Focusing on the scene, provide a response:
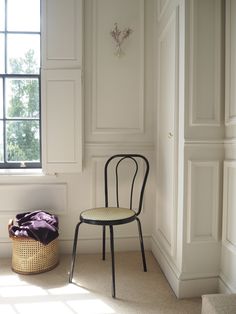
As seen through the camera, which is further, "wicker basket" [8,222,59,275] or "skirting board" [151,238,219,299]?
"wicker basket" [8,222,59,275]

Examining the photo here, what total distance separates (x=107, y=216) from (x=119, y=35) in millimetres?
1573

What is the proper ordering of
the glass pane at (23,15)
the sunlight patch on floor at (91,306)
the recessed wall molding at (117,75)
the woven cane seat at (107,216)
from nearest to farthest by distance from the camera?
1. the sunlight patch on floor at (91,306)
2. the woven cane seat at (107,216)
3. the recessed wall molding at (117,75)
4. the glass pane at (23,15)

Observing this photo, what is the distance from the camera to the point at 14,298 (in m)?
1.78

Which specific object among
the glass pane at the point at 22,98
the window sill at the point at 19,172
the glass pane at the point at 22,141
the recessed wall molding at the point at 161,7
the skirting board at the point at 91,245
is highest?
the recessed wall molding at the point at 161,7

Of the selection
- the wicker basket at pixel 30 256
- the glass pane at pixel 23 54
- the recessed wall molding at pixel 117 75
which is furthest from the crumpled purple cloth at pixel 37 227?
the glass pane at pixel 23 54

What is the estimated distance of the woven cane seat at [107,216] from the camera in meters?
1.85

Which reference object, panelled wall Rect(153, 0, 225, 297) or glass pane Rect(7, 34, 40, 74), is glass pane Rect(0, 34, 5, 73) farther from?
panelled wall Rect(153, 0, 225, 297)

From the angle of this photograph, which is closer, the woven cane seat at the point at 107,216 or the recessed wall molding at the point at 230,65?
the recessed wall molding at the point at 230,65

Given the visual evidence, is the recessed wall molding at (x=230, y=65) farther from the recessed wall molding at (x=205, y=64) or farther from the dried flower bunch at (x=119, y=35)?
the dried flower bunch at (x=119, y=35)

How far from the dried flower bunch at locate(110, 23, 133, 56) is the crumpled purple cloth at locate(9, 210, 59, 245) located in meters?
1.53

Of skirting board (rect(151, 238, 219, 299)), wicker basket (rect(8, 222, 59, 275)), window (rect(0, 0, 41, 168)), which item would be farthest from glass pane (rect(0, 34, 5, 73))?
skirting board (rect(151, 238, 219, 299))

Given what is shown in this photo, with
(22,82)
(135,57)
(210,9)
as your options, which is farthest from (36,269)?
(210,9)

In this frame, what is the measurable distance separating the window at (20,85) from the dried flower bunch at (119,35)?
2.40ft

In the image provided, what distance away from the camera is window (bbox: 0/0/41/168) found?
2.59 m
